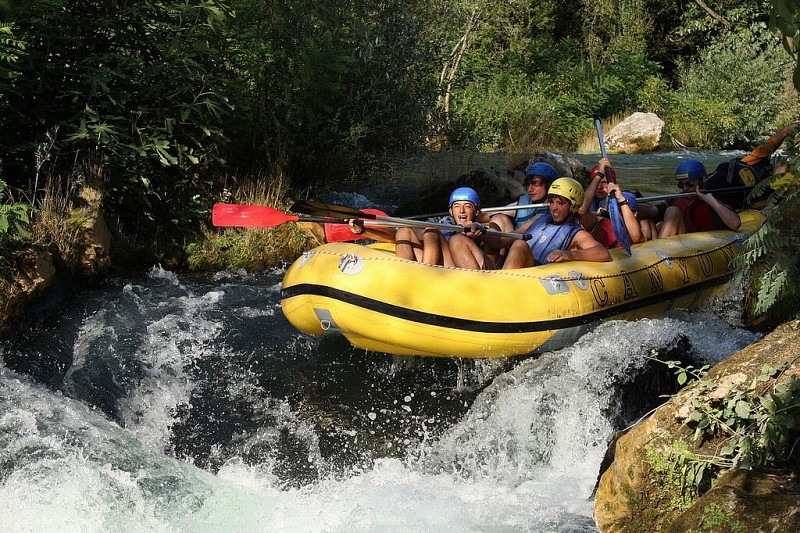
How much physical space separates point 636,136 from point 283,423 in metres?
12.1

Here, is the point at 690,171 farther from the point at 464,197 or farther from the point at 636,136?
the point at 636,136

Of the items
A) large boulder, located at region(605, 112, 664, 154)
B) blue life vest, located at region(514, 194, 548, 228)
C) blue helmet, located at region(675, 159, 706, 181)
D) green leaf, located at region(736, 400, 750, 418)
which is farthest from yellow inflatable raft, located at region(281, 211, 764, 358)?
large boulder, located at region(605, 112, 664, 154)

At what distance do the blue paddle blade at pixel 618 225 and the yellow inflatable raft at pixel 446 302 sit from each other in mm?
232

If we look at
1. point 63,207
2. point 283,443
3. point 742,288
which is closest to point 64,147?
point 63,207

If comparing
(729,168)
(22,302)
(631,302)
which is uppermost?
(729,168)

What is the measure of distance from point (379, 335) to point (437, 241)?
29.7 inches

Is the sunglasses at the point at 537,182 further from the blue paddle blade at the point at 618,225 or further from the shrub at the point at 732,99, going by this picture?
the shrub at the point at 732,99

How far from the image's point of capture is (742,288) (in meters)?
6.27

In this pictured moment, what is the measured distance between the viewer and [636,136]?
15.3 m

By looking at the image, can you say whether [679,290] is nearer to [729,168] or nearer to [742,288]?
[742,288]

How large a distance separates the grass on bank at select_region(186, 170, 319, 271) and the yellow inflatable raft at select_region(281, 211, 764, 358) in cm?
201

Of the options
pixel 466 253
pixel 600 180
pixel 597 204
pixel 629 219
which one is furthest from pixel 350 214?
pixel 597 204

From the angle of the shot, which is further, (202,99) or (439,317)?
(202,99)

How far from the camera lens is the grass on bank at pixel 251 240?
713 cm
